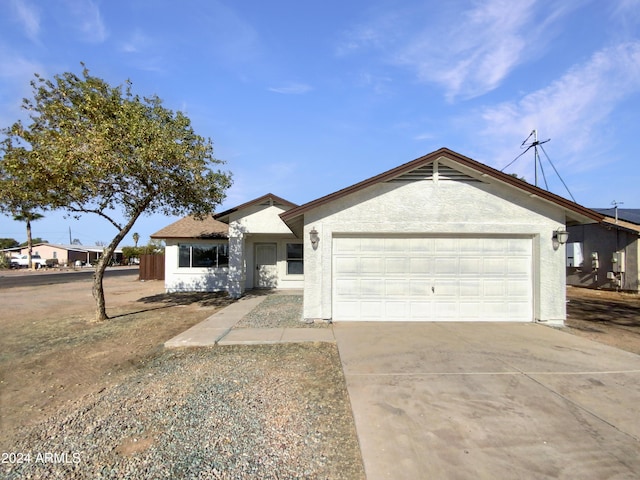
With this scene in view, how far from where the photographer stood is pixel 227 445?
11.6 feet

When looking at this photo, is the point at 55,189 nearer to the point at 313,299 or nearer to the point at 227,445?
the point at 313,299

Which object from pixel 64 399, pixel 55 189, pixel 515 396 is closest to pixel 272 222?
pixel 55 189

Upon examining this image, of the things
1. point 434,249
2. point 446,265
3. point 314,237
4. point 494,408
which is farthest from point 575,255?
point 494,408

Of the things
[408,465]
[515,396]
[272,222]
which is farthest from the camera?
[272,222]

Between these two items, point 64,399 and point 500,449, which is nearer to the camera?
point 500,449

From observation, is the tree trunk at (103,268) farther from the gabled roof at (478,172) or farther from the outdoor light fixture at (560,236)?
the outdoor light fixture at (560,236)

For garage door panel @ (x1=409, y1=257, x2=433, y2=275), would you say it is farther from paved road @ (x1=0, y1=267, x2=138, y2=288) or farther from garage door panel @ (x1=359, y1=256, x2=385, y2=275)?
paved road @ (x1=0, y1=267, x2=138, y2=288)

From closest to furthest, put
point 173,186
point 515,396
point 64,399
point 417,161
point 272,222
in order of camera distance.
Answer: point 515,396 → point 64,399 → point 417,161 → point 173,186 → point 272,222

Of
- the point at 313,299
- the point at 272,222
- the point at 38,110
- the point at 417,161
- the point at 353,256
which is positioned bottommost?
the point at 313,299

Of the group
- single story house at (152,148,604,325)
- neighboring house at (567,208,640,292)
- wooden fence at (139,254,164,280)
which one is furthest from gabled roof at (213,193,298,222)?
neighboring house at (567,208,640,292)

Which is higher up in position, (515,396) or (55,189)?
(55,189)

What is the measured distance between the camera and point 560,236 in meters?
8.94

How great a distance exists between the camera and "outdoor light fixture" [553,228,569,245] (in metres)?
8.90

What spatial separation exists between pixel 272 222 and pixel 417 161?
790 centimetres
